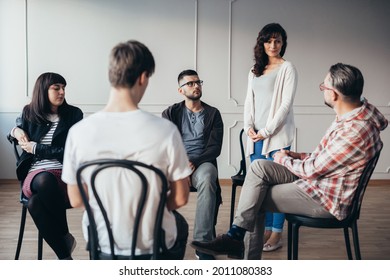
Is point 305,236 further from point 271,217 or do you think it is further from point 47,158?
point 47,158

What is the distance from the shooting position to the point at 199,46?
5129 millimetres

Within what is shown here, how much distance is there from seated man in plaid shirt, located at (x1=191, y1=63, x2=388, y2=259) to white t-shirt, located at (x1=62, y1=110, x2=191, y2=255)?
29.8 inches

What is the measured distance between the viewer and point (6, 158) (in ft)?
16.6

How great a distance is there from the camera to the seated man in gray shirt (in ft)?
8.93

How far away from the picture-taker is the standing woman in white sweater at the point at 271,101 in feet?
9.43

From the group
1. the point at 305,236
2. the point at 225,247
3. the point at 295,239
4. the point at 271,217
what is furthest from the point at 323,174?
the point at 305,236

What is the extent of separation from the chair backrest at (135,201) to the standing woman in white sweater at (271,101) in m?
1.48

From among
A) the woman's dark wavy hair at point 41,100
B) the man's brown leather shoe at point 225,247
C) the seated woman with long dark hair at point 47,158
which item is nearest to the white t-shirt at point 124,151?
the man's brown leather shoe at point 225,247

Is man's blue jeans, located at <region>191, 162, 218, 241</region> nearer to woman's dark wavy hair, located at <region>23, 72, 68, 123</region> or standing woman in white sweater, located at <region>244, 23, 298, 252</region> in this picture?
standing woman in white sweater, located at <region>244, 23, 298, 252</region>

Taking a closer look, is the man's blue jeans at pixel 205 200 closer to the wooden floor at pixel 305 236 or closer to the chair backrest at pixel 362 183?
the wooden floor at pixel 305 236

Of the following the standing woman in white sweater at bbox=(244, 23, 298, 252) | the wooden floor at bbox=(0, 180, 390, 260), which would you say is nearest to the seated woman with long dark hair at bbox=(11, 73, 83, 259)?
the wooden floor at bbox=(0, 180, 390, 260)
